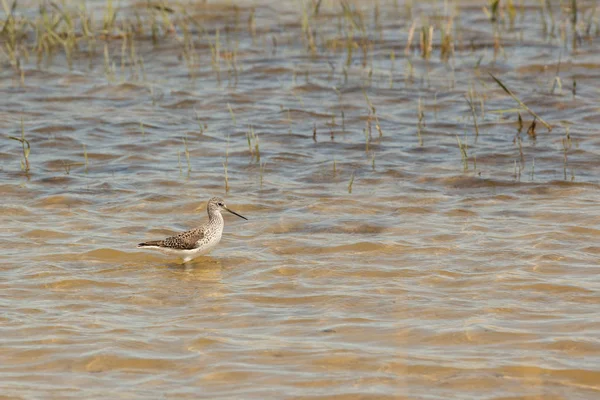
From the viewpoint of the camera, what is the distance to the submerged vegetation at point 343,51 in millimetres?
14812

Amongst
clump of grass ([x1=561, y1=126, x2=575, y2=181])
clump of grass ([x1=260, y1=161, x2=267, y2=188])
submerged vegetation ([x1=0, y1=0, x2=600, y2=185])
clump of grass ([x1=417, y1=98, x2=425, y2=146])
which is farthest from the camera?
submerged vegetation ([x1=0, y1=0, x2=600, y2=185])

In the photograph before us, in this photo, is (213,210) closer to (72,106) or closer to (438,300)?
(438,300)

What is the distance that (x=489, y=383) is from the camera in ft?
22.8

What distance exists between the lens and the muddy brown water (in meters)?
7.34

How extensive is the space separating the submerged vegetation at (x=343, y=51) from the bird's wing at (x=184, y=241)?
3.34m

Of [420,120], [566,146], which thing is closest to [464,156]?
[566,146]

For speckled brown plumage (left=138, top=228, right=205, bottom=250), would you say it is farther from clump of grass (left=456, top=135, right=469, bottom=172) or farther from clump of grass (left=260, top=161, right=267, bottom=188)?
clump of grass (left=456, top=135, right=469, bottom=172)

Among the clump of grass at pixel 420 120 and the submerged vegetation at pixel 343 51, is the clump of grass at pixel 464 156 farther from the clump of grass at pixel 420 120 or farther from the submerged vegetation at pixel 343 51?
the clump of grass at pixel 420 120

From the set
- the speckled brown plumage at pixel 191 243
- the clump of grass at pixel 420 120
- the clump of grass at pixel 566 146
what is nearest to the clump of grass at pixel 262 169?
the clump of grass at pixel 420 120

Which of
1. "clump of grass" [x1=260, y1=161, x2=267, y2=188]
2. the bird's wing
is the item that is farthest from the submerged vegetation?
the bird's wing

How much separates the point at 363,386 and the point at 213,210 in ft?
12.2

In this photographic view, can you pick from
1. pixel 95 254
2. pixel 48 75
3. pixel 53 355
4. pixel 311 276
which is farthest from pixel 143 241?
pixel 48 75

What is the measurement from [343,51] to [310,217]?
813cm

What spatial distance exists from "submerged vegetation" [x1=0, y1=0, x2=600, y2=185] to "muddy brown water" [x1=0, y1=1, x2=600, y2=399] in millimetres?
75
